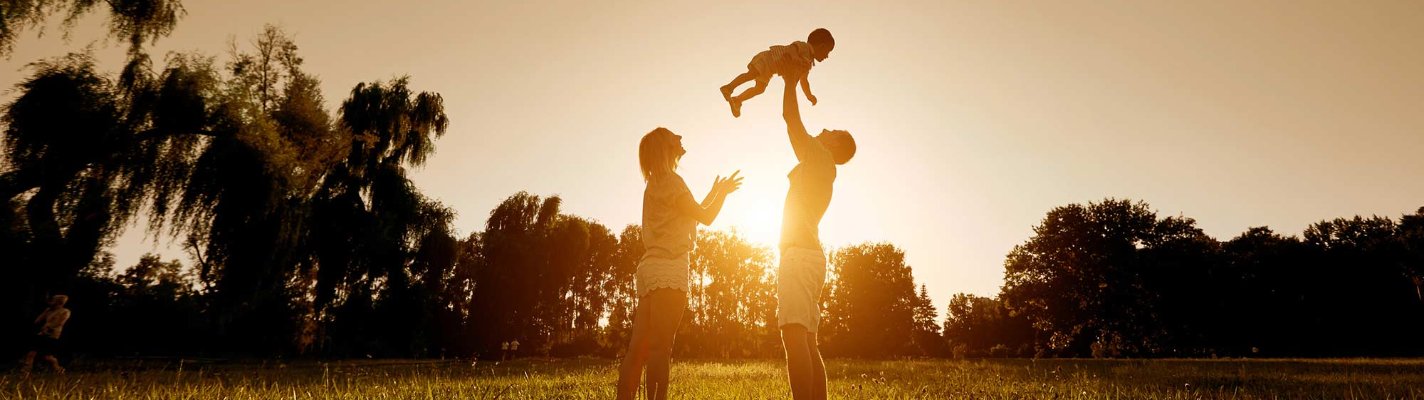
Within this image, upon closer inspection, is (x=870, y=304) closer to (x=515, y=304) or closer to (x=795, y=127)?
(x=515, y=304)

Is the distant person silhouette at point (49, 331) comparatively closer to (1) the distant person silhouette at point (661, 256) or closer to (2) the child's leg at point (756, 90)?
(1) the distant person silhouette at point (661, 256)

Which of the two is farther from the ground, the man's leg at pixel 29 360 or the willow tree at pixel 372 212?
the willow tree at pixel 372 212

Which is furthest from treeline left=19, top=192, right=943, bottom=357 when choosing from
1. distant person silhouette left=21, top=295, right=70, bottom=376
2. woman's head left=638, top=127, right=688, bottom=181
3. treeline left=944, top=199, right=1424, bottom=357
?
woman's head left=638, top=127, right=688, bottom=181

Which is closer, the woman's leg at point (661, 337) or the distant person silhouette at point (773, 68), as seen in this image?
the woman's leg at point (661, 337)

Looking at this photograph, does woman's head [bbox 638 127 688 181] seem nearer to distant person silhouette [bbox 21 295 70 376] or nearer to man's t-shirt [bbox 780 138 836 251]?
man's t-shirt [bbox 780 138 836 251]

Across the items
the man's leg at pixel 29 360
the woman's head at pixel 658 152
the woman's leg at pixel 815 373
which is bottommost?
the man's leg at pixel 29 360

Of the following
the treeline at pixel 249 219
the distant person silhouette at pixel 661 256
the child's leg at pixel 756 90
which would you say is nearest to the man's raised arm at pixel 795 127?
the child's leg at pixel 756 90

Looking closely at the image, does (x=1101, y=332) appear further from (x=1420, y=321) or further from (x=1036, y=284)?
(x=1420, y=321)

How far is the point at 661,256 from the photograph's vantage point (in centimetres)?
385

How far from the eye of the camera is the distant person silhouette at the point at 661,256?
368 centimetres

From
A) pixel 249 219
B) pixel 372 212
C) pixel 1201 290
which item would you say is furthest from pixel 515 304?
pixel 1201 290

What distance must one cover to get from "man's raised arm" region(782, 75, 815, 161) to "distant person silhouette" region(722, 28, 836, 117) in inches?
8.0

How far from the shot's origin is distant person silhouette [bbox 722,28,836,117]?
3.92 m

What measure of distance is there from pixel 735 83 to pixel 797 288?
4.62 ft
